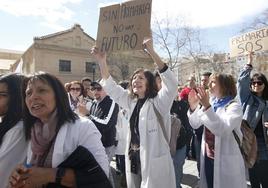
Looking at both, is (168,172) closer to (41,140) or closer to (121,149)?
(41,140)

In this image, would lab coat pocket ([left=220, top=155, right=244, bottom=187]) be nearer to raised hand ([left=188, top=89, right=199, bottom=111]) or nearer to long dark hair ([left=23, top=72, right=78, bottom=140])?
raised hand ([left=188, top=89, right=199, bottom=111])

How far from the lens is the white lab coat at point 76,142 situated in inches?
73.8

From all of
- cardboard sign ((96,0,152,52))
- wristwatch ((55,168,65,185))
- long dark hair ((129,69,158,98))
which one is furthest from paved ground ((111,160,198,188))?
wristwatch ((55,168,65,185))

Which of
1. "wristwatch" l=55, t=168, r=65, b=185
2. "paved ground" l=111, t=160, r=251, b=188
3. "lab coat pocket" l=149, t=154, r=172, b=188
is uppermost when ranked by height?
"wristwatch" l=55, t=168, r=65, b=185

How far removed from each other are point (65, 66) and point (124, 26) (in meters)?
31.3

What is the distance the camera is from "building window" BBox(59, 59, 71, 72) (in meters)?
33.8

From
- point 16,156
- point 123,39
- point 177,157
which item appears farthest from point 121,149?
point 16,156

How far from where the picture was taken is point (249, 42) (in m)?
5.07

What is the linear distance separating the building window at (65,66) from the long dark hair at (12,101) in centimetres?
3204

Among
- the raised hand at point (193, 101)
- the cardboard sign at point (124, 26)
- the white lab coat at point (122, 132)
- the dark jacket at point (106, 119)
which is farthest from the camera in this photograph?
the white lab coat at point (122, 132)

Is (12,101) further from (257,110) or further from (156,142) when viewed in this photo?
(257,110)

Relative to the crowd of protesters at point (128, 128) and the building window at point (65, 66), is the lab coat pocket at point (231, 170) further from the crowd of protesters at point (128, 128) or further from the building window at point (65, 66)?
the building window at point (65, 66)

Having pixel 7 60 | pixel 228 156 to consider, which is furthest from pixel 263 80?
pixel 7 60

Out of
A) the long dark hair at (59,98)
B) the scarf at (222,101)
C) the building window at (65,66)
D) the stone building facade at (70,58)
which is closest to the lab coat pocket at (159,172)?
the scarf at (222,101)
